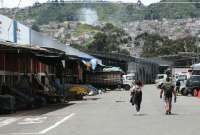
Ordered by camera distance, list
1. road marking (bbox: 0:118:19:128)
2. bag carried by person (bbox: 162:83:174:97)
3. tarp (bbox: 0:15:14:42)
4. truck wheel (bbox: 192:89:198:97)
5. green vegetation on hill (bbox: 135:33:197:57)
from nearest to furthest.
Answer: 1. road marking (bbox: 0:118:19:128)
2. bag carried by person (bbox: 162:83:174:97)
3. tarp (bbox: 0:15:14:42)
4. truck wheel (bbox: 192:89:198:97)
5. green vegetation on hill (bbox: 135:33:197:57)

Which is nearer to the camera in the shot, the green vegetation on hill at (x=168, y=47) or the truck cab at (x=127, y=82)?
the truck cab at (x=127, y=82)

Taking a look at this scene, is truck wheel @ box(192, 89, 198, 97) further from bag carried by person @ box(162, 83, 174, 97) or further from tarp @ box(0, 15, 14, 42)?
bag carried by person @ box(162, 83, 174, 97)

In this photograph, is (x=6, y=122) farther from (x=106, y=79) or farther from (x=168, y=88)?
(x=106, y=79)

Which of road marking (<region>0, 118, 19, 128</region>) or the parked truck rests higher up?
the parked truck

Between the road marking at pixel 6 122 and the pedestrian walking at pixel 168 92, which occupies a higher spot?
the pedestrian walking at pixel 168 92

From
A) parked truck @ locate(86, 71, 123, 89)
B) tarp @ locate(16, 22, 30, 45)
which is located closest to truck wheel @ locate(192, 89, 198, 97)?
tarp @ locate(16, 22, 30, 45)

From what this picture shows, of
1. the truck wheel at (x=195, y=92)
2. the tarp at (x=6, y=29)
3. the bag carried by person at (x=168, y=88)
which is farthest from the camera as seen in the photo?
the truck wheel at (x=195, y=92)

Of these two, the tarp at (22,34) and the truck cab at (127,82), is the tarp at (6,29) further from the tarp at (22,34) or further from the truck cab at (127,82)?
the truck cab at (127,82)

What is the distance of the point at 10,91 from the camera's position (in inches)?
1385

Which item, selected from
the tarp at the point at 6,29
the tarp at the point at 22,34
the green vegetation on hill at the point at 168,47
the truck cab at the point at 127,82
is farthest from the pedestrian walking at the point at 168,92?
the green vegetation on hill at the point at 168,47

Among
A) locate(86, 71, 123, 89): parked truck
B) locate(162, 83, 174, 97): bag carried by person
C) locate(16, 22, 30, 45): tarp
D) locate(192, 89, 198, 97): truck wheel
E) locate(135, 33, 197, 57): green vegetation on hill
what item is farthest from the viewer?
locate(135, 33, 197, 57): green vegetation on hill

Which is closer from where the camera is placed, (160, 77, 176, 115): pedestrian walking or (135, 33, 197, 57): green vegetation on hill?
(160, 77, 176, 115): pedestrian walking

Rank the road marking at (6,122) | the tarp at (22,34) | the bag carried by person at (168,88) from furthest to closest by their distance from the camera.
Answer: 1. the tarp at (22,34)
2. the bag carried by person at (168,88)
3. the road marking at (6,122)

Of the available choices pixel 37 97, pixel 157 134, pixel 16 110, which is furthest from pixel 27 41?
pixel 157 134
